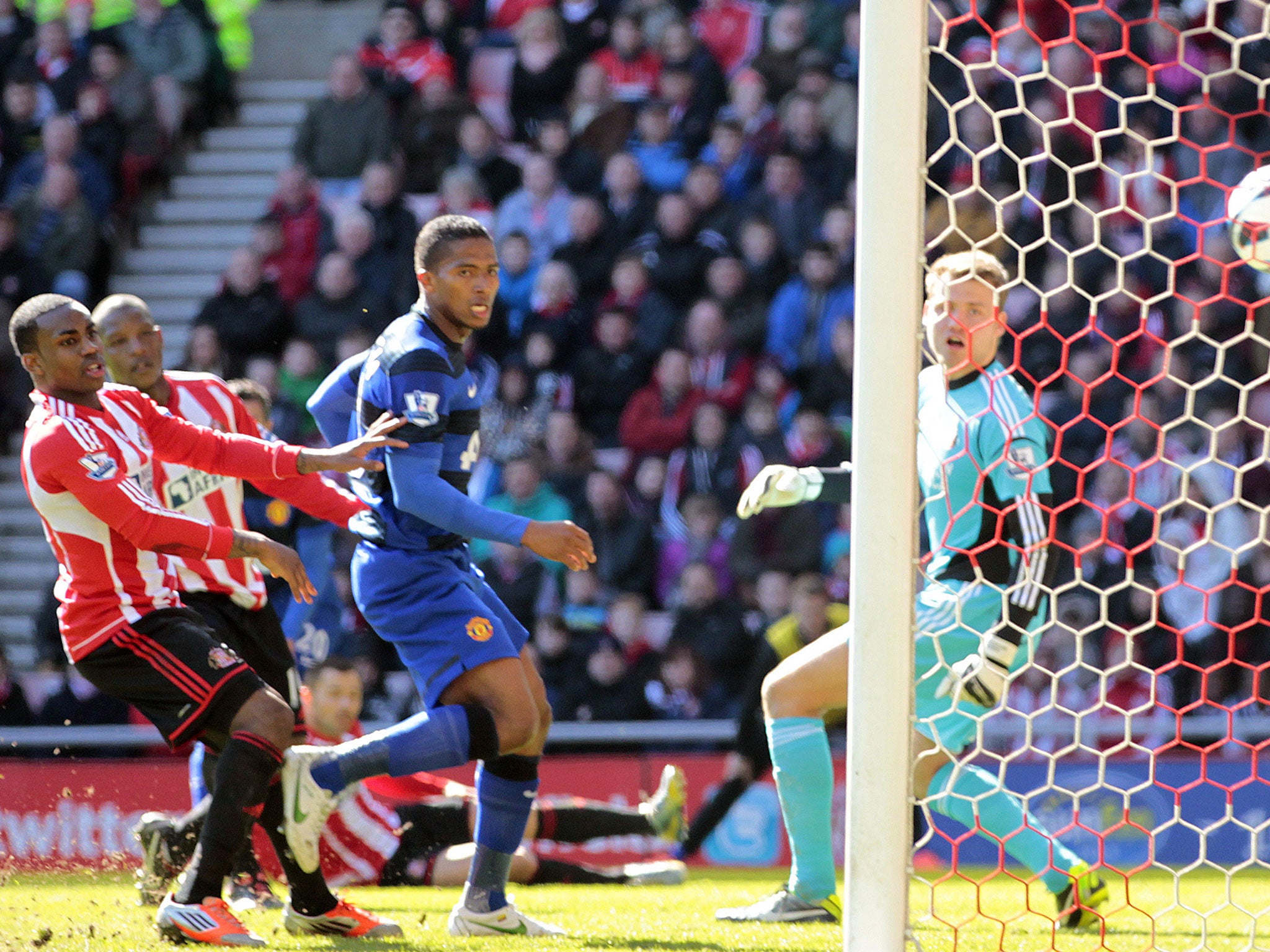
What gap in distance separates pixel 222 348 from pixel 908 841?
7.31 m

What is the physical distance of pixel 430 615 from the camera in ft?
13.3

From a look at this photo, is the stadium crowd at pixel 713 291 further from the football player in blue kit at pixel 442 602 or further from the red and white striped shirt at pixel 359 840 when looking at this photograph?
the football player in blue kit at pixel 442 602

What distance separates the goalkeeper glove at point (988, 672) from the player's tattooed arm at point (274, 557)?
165cm

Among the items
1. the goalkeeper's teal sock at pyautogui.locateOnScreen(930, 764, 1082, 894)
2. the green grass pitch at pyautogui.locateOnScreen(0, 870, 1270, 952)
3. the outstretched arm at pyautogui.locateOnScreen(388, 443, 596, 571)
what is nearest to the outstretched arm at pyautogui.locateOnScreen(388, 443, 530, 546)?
the outstretched arm at pyautogui.locateOnScreen(388, 443, 596, 571)

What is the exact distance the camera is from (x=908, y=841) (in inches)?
120

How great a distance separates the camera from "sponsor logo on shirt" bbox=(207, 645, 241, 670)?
12.8ft

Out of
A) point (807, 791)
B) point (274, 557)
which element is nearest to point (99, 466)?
point (274, 557)

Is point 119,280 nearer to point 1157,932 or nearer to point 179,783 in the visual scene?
point 179,783

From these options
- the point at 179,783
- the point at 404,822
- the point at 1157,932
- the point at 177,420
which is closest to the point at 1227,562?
the point at 1157,932

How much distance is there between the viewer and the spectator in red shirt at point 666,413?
355 inches

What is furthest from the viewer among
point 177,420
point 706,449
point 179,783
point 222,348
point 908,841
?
point 222,348

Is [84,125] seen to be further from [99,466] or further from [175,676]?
[175,676]

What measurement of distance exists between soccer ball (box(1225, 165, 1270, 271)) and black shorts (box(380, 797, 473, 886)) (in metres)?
3.46

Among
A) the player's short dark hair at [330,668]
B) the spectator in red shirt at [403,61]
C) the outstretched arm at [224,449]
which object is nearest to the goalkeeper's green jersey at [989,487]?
the outstretched arm at [224,449]
